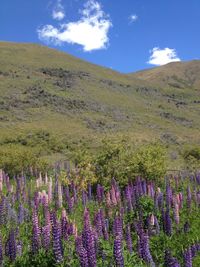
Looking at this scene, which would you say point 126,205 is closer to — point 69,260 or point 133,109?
point 69,260

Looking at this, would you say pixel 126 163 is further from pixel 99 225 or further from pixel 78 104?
pixel 78 104

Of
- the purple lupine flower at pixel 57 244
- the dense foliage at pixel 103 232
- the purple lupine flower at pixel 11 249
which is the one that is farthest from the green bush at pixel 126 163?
the purple lupine flower at pixel 57 244

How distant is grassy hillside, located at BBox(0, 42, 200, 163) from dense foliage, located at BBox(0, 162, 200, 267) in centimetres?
2544

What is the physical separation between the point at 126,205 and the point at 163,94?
341 ft

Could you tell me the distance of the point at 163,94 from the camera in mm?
113250

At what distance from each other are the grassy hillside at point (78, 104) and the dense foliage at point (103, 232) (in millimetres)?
25444

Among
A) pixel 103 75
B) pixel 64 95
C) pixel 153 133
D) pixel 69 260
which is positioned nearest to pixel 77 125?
pixel 153 133

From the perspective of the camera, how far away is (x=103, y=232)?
8172mm

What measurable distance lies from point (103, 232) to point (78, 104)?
72.4 m

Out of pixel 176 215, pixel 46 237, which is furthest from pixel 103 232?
pixel 176 215

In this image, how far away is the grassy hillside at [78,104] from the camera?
58.9m

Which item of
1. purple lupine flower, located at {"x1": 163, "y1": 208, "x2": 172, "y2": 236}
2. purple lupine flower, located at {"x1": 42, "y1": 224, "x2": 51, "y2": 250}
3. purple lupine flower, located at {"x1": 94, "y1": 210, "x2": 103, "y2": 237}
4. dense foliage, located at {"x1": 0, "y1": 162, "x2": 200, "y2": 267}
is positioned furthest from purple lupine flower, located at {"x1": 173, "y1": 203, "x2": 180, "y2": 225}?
purple lupine flower, located at {"x1": 42, "y1": 224, "x2": 51, "y2": 250}

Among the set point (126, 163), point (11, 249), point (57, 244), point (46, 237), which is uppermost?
point (126, 163)

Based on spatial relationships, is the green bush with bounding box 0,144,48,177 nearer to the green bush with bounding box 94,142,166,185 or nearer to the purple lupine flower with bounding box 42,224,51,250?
the green bush with bounding box 94,142,166,185
